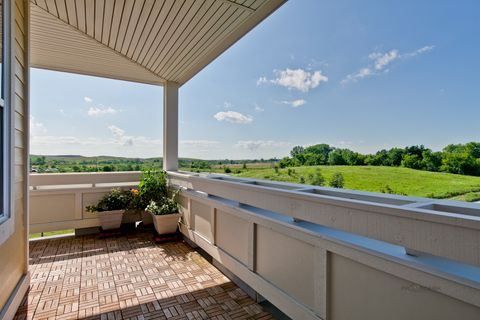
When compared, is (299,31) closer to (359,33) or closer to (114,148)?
(359,33)

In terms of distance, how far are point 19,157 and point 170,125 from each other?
2151 millimetres

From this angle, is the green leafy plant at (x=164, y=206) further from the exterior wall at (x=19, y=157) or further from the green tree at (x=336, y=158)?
the green tree at (x=336, y=158)

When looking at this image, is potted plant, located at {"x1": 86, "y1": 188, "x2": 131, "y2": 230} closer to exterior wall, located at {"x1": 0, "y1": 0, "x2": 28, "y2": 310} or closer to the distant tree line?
exterior wall, located at {"x1": 0, "y1": 0, "x2": 28, "y2": 310}

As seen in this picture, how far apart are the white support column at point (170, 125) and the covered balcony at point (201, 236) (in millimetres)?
16

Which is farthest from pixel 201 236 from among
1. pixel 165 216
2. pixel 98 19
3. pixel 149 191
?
pixel 98 19

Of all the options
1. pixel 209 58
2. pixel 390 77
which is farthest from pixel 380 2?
pixel 209 58

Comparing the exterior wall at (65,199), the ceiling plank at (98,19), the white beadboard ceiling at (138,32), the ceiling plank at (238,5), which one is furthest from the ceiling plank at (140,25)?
the exterior wall at (65,199)

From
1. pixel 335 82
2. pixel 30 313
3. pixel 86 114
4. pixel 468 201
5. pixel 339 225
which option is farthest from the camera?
pixel 86 114

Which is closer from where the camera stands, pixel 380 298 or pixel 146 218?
pixel 380 298

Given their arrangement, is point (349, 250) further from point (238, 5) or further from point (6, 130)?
point (6, 130)

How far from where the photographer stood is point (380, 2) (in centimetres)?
158

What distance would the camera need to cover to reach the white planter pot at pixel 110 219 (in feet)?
11.7

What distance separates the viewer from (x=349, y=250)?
120cm

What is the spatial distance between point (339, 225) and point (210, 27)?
2134 mm
